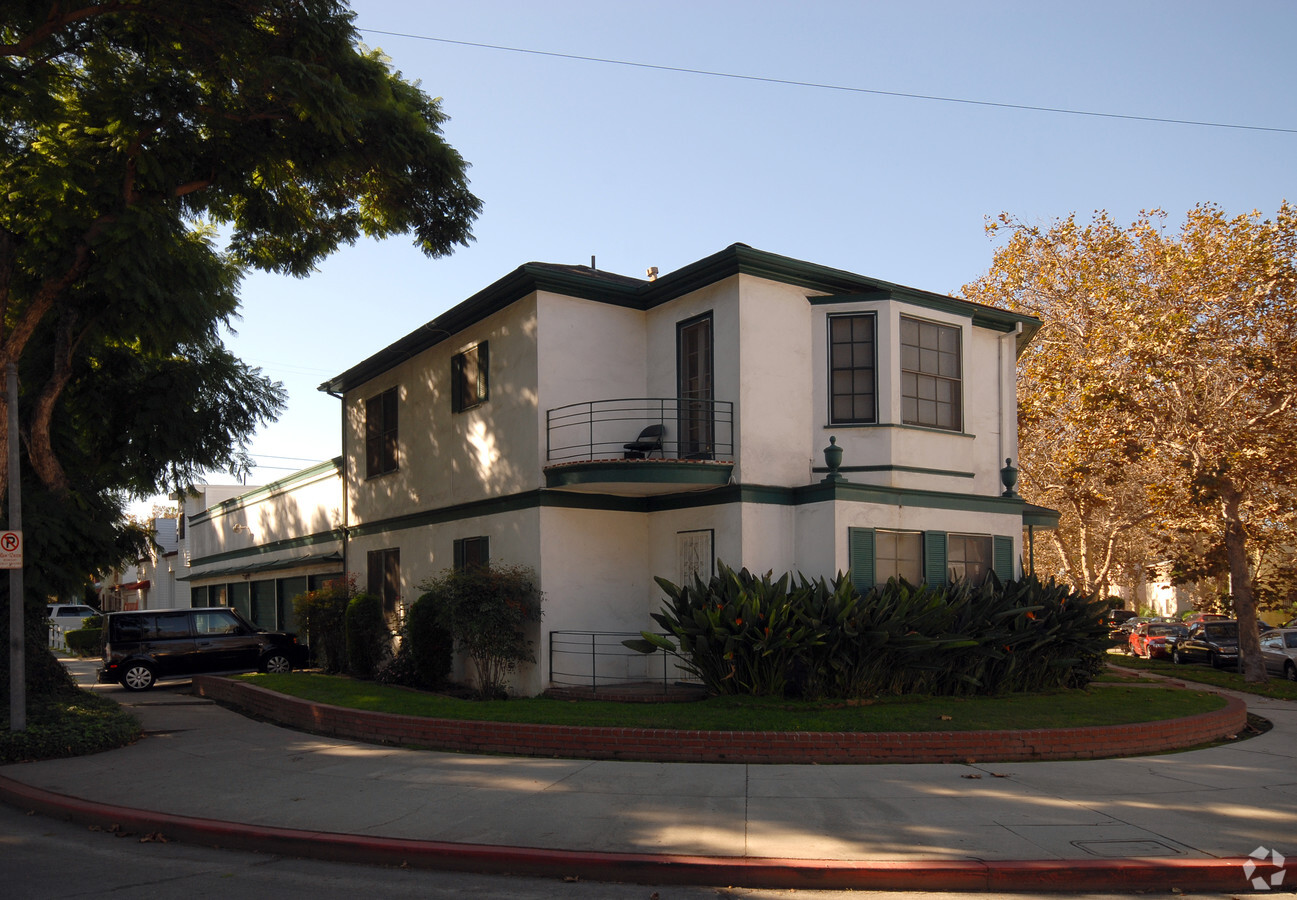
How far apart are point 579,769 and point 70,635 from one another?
109ft

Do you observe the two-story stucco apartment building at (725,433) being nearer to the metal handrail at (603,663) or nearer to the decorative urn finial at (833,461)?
the decorative urn finial at (833,461)

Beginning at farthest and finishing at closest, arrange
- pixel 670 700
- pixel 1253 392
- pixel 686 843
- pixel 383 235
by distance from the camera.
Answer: pixel 1253 392
pixel 383 235
pixel 670 700
pixel 686 843

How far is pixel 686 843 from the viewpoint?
755cm

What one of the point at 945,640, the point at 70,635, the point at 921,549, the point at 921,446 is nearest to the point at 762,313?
the point at 921,446

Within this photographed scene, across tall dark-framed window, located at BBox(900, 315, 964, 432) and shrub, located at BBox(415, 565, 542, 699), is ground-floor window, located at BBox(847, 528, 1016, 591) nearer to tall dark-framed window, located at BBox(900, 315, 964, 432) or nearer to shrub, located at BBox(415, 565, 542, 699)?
tall dark-framed window, located at BBox(900, 315, 964, 432)

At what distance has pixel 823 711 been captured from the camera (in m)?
12.1

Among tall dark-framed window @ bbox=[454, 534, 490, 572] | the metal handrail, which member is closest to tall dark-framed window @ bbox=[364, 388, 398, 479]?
Answer: tall dark-framed window @ bbox=[454, 534, 490, 572]

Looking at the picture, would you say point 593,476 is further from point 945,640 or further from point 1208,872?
point 1208,872

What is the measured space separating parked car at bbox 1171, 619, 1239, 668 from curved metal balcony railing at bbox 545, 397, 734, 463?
19716 millimetres

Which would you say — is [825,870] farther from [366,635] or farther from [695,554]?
[366,635]

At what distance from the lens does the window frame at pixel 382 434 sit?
21.5 meters

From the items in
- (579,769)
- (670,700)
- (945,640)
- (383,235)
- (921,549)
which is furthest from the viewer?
(383,235)

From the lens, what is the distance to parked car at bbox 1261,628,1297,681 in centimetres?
2380

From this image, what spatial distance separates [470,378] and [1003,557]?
9.65 meters
